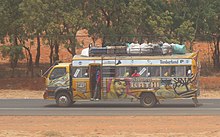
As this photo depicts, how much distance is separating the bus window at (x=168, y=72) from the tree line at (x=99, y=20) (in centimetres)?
1598

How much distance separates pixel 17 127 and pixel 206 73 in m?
33.9

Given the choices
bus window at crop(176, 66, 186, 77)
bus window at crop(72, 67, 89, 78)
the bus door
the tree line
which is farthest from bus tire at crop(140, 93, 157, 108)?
the tree line

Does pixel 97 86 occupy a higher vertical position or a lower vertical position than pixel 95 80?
lower

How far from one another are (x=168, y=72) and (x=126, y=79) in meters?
2.36

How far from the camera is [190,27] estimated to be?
44.9 metres

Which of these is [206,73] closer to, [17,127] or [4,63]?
[4,63]

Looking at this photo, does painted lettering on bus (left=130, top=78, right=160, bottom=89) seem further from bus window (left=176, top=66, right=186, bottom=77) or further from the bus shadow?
bus window (left=176, top=66, right=186, bottom=77)

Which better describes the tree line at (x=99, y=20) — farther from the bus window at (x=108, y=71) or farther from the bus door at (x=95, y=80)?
the bus window at (x=108, y=71)

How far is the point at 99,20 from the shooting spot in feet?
151

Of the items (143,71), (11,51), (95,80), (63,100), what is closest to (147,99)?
(143,71)

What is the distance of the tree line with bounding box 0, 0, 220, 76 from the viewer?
1672 inches

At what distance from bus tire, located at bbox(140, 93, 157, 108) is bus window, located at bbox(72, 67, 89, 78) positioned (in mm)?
3388

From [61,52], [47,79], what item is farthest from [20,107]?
[61,52]

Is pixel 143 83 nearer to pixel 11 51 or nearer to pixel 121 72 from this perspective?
pixel 121 72
